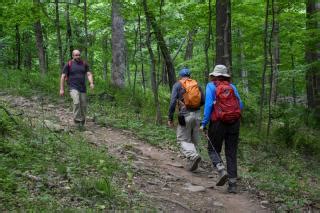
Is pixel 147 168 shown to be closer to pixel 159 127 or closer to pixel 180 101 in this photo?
pixel 180 101

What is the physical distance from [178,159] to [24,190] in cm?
534

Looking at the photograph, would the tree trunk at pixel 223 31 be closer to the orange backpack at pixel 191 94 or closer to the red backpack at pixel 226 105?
the orange backpack at pixel 191 94

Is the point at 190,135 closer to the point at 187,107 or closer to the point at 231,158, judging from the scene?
the point at 187,107

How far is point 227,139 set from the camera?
8.09 m

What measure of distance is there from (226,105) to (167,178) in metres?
1.91

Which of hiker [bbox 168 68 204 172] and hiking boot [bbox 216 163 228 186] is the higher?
hiker [bbox 168 68 204 172]

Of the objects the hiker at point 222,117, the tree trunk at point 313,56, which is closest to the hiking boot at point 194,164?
the hiker at point 222,117

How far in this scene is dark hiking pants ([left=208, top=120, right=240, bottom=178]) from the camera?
311 inches

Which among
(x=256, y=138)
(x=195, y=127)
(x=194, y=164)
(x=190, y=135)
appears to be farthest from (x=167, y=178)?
(x=256, y=138)

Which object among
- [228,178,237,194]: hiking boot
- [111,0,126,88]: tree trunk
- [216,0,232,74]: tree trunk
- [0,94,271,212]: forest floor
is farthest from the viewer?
[111,0,126,88]: tree trunk

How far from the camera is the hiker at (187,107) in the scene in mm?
9086

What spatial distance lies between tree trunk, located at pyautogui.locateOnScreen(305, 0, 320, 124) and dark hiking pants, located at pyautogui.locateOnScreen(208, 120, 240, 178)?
Answer: 7.79 m

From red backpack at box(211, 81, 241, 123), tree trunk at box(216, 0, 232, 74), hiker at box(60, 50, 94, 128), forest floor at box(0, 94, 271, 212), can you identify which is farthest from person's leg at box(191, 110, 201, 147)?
hiker at box(60, 50, 94, 128)

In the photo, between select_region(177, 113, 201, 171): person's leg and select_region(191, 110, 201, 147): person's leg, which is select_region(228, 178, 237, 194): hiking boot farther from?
select_region(191, 110, 201, 147): person's leg
